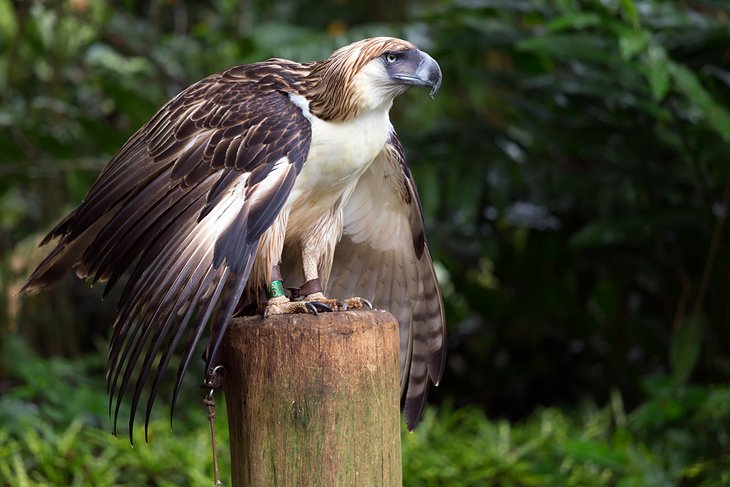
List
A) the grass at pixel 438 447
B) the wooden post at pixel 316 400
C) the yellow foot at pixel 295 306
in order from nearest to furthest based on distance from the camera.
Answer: the wooden post at pixel 316 400 < the yellow foot at pixel 295 306 < the grass at pixel 438 447

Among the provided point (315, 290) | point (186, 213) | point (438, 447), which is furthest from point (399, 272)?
point (438, 447)

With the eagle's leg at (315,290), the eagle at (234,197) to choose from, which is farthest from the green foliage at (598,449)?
the eagle at (234,197)

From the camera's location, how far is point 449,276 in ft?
17.6

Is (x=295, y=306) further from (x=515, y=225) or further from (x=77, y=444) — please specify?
(x=515, y=225)

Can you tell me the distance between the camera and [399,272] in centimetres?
308

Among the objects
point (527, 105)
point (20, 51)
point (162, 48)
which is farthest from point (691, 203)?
point (20, 51)

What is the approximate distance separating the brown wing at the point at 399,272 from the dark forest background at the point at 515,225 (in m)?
0.84

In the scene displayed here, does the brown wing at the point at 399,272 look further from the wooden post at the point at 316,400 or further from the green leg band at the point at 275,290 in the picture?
the wooden post at the point at 316,400

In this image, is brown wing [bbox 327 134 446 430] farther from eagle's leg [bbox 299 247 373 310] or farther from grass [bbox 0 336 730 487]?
grass [bbox 0 336 730 487]

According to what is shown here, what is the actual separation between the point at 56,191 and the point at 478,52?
8.44ft

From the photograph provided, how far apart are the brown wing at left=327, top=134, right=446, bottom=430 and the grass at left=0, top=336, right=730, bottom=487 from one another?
821mm

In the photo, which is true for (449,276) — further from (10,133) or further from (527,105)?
(10,133)

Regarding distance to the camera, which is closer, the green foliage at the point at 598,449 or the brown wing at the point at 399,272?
the brown wing at the point at 399,272

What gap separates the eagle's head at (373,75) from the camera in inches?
97.0
